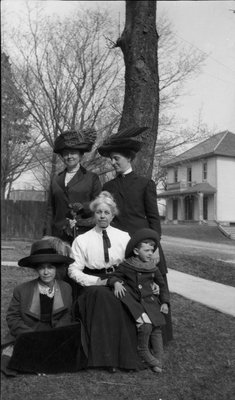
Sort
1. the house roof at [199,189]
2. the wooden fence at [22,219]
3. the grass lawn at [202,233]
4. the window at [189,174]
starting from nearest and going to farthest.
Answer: the wooden fence at [22,219]
the grass lawn at [202,233]
the house roof at [199,189]
the window at [189,174]

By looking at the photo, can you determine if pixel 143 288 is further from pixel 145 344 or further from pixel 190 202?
pixel 190 202

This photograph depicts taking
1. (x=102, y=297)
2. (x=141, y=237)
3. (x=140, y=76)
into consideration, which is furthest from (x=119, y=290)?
(x=140, y=76)

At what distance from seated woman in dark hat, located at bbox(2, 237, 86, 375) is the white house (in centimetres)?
80

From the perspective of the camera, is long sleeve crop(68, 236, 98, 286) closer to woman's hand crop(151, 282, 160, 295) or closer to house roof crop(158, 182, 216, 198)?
woman's hand crop(151, 282, 160, 295)

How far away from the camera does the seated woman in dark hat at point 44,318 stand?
2.40m

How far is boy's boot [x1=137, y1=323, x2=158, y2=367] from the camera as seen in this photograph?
278 centimetres

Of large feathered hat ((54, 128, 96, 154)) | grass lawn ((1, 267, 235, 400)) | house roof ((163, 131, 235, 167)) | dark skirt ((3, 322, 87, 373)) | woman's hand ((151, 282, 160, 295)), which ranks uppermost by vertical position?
large feathered hat ((54, 128, 96, 154))

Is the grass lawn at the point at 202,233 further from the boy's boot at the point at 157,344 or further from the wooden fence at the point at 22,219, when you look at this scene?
the wooden fence at the point at 22,219

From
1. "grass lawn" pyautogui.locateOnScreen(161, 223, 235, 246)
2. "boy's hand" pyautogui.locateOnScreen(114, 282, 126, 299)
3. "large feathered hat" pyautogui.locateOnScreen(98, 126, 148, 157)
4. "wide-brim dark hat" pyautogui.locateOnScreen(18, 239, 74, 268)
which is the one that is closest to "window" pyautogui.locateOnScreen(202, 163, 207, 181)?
"grass lawn" pyautogui.locateOnScreen(161, 223, 235, 246)

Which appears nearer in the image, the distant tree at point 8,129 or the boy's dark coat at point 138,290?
the distant tree at point 8,129

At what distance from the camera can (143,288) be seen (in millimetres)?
2809

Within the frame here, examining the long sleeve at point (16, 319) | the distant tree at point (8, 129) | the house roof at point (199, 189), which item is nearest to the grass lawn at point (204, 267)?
the house roof at point (199, 189)

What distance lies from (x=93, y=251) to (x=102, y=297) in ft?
0.95

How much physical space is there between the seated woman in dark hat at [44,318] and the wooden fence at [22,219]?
0.12m
